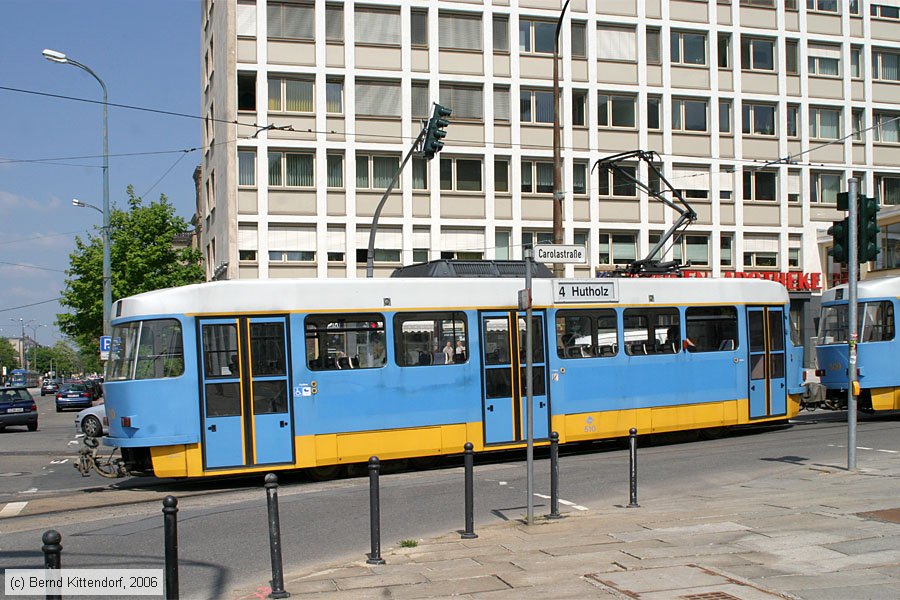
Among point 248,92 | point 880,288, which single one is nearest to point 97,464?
point 880,288

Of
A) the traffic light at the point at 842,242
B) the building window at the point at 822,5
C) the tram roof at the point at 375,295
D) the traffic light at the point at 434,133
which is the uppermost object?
the building window at the point at 822,5

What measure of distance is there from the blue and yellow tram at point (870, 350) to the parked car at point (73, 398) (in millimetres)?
39684

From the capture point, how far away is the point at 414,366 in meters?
15.0

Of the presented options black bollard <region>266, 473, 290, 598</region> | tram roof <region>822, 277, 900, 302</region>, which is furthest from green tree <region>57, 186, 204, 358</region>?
black bollard <region>266, 473, 290, 598</region>

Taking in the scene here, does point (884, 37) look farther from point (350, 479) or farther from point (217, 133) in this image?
point (350, 479)

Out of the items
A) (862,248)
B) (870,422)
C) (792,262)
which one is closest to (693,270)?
(792,262)

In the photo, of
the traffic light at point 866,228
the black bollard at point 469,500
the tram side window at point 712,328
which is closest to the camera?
the black bollard at point 469,500

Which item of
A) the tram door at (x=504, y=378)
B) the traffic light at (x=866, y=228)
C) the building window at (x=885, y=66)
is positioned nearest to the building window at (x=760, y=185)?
the building window at (x=885, y=66)

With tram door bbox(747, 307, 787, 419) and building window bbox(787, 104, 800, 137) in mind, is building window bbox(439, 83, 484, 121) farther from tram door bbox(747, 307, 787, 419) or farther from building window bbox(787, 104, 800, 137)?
tram door bbox(747, 307, 787, 419)

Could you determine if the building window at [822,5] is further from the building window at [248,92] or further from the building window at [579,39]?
the building window at [248,92]

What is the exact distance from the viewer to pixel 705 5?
41875 millimetres

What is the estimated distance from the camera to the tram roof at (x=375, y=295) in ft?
44.7

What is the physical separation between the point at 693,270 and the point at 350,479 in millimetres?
28987

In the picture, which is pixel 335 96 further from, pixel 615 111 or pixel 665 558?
pixel 665 558
